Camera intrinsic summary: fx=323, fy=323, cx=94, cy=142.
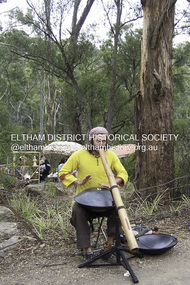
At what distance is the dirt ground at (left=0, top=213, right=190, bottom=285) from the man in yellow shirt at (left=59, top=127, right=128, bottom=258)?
0.34 m

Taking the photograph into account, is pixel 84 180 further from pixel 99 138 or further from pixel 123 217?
pixel 123 217

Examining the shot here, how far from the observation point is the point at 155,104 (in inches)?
265

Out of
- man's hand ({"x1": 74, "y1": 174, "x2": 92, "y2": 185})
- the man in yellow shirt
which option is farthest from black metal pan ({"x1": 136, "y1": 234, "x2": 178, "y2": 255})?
man's hand ({"x1": 74, "y1": 174, "x2": 92, "y2": 185})

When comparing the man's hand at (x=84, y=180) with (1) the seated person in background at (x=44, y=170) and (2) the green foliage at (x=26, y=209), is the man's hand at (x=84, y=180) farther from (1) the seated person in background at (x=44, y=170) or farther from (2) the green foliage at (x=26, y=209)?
(1) the seated person in background at (x=44, y=170)

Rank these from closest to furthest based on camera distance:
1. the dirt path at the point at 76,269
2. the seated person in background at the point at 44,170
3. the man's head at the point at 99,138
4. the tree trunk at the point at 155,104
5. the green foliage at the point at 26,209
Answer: the dirt path at the point at 76,269 < the man's head at the point at 99,138 < the green foliage at the point at 26,209 < the tree trunk at the point at 155,104 < the seated person in background at the point at 44,170

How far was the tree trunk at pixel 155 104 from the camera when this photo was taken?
6.62 metres

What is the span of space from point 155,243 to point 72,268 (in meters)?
1.06

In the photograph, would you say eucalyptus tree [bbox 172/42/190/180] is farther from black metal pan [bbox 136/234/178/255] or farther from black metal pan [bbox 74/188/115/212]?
black metal pan [bbox 74/188/115/212]

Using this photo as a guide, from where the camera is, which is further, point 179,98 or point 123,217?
point 179,98

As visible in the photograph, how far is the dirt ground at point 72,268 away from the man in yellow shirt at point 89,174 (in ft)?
1.11

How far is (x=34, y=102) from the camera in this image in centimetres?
3466

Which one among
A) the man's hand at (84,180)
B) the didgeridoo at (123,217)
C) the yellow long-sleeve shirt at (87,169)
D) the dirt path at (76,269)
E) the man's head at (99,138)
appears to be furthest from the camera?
the yellow long-sleeve shirt at (87,169)

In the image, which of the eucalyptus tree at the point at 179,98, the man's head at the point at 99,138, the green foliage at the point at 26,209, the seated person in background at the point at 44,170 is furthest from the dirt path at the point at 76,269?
the seated person in background at the point at 44,170

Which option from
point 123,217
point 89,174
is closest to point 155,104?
point 89,174
